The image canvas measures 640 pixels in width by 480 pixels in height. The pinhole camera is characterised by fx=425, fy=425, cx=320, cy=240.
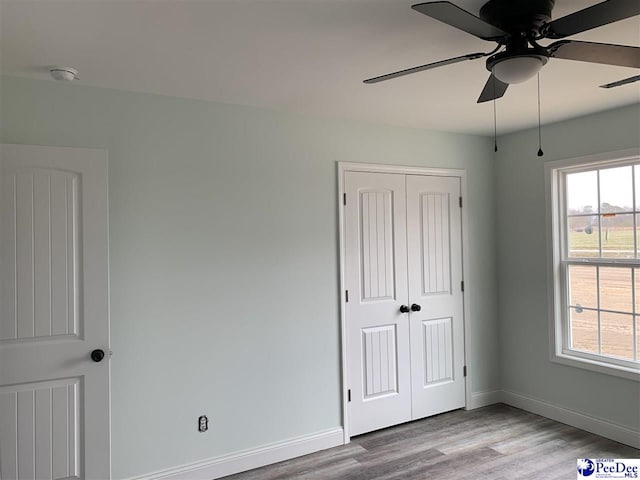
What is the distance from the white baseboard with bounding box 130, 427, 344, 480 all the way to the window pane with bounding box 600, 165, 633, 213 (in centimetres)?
274

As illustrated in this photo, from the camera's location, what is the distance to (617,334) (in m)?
3.29

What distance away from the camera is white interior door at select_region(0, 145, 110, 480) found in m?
2.25

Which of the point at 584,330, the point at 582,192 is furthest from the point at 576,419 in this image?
the point at 582,192

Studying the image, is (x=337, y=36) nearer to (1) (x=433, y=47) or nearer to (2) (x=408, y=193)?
(1) (x=433, y=47)

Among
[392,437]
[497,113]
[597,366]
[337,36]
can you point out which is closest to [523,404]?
[597,366]

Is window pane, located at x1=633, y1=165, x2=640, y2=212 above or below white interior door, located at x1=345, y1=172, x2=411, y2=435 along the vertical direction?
above

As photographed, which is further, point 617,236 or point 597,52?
point 617,236

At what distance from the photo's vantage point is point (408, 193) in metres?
3.67

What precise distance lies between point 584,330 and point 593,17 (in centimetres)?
287

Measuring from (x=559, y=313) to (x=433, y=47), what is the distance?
2.64 m

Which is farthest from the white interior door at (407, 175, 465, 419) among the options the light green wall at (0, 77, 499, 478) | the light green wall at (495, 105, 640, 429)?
the light green wall at (0, 77, 499, 478)

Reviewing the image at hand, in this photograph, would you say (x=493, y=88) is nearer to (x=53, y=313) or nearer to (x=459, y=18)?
(x=459, y=18)

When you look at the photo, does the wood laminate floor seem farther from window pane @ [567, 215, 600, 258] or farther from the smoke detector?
the smoke detector

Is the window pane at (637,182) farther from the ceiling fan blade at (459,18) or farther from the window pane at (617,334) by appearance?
the ceiling fan blade at (459,18)
